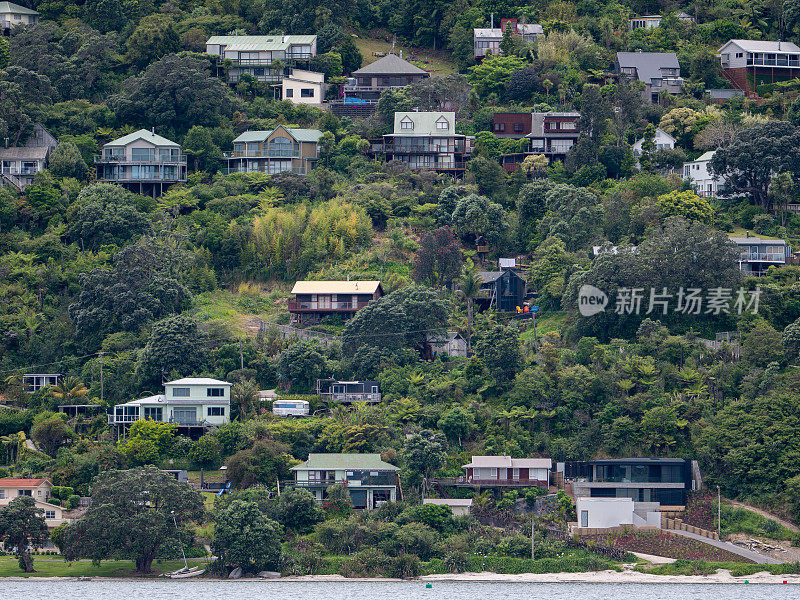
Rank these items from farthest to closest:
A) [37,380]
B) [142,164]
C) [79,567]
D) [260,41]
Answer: [260,41] < [142,164] < [37,380] < [79,567]

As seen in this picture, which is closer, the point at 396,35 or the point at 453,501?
the point at 453,501

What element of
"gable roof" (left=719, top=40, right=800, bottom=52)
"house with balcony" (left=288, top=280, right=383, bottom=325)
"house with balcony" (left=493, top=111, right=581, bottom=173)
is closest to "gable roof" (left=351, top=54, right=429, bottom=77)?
"house with balcony" (left=493, top=111, right=581, bottom=173)

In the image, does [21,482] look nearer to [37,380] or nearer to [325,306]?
[37,380]

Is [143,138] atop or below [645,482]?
atop

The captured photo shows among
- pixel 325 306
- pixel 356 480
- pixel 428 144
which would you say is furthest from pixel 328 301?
pixel 428 144

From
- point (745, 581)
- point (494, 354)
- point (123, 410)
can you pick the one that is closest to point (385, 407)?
point (494, 354)

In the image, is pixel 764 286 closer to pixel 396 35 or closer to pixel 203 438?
pixel 203 438

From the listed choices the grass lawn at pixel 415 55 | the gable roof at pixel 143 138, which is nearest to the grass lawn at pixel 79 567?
the gable roof at pixel 143 138
